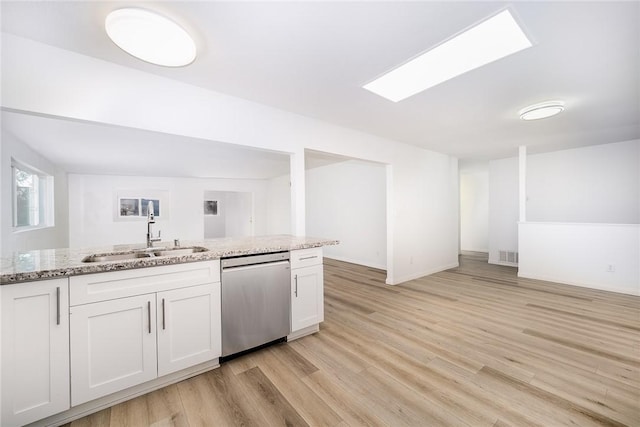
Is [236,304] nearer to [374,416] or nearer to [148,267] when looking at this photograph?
[148,267]

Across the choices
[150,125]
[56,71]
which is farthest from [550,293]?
[56,71]

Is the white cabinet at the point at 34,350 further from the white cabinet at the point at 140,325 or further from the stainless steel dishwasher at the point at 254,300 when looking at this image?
the stainless steel dishwasher at the point at 254,300

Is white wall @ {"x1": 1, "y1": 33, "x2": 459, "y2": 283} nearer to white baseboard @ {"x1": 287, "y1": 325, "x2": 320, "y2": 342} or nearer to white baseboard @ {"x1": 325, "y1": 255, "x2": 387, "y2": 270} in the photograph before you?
white baseboard @ {"x1": 325, "y1": 255, "x2": 387, "y2": 270}

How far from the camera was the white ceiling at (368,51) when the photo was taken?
1512mm

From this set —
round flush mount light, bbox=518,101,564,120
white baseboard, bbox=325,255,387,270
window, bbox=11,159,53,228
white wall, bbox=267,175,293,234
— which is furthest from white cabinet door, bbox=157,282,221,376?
white wall, bbox=267,175,293,234

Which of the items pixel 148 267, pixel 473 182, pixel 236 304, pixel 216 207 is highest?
pixel 473 182

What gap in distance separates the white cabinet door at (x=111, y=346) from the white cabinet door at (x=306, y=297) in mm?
1164

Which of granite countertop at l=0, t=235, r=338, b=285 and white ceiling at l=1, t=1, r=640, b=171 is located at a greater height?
white ceiling at l=1, t=1, r=640, b=171

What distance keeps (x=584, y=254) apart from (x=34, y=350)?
21.6 ft

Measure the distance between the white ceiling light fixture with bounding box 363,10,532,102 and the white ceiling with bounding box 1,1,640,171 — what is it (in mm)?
92

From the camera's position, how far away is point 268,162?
19.7 ft

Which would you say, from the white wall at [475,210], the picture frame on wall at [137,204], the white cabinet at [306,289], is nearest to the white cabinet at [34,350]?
the white cabinet at [306,289]

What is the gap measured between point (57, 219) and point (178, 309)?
504 cm

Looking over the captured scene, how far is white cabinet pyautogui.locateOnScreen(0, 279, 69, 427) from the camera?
1348mm
